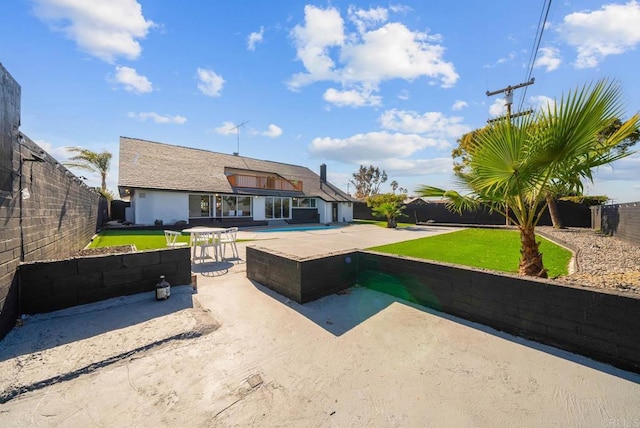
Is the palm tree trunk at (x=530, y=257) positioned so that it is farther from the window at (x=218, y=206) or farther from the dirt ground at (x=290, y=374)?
the window at (x=218, y=206)

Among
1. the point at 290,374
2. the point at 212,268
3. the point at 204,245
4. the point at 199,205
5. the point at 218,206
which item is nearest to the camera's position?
the point at 290,374

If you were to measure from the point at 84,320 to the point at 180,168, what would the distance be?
18.4 m

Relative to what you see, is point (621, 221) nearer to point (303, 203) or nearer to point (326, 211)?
point (326, 211)

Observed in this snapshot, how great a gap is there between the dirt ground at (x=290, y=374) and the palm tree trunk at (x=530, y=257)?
1425 mm

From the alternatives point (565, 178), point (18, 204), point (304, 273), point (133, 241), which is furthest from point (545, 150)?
point (133, 241)

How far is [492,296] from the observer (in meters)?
3.36

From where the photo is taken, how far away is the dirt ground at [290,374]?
200 centimetres

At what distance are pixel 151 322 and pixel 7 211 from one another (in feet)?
6.61

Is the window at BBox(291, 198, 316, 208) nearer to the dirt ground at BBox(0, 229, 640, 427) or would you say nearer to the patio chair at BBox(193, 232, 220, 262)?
the patio chair at BBox(193, 232, 220, 262)

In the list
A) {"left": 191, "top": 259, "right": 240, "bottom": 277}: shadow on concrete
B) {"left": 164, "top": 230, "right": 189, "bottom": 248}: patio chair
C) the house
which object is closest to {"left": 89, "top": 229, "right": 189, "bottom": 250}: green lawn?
{"left": 164, "top": 230, "right": 189, "bottom": 248}: patio chair

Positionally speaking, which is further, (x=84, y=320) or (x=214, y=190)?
(x=214, y=190)

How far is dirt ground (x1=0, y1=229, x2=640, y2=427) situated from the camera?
200 cm

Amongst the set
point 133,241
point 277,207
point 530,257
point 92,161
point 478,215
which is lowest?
point 133,241

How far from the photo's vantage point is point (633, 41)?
527 cm
